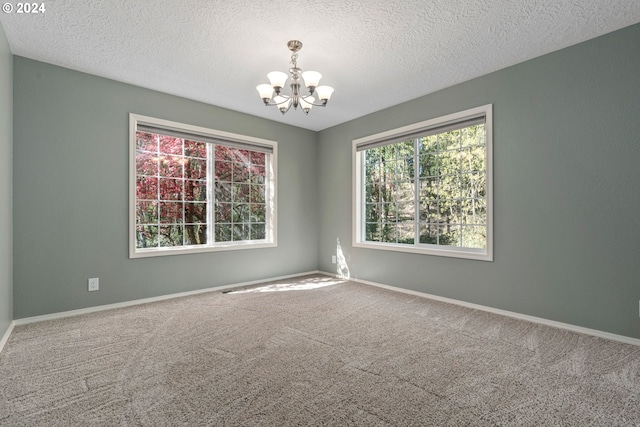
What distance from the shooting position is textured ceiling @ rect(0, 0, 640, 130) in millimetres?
2283

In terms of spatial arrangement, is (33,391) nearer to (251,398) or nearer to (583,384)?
(251,398)

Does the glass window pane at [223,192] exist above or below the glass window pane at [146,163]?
below

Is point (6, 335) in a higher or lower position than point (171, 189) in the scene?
lower

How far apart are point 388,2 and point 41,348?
3685mm

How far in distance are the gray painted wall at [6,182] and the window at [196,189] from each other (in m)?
0.99

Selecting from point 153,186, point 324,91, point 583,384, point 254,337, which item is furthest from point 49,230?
point 583,384

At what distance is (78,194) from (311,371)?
300 cm

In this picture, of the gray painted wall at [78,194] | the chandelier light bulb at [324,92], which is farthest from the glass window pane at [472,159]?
the gray painted wall at [78,194]

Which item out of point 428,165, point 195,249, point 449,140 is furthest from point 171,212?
point 449,140

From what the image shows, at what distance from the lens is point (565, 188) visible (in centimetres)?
281

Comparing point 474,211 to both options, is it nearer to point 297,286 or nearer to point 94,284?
point 297,286

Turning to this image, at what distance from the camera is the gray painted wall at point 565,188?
2523mm

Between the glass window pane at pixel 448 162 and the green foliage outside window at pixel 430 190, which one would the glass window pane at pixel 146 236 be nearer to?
the green foliage outside window at pixel 430 190

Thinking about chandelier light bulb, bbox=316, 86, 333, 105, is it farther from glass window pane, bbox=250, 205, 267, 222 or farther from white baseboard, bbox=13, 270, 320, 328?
white baseboard, bbox=13, 270, 320, 328
